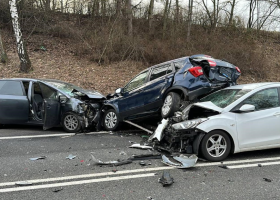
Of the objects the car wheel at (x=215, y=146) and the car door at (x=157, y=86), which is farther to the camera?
the car door at (x=157, y=86)

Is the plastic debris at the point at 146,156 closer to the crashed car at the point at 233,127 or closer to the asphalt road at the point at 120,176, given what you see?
the asphalt road at the point at 120,176

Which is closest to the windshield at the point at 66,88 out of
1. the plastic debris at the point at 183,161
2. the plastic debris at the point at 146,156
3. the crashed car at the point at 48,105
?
the crashed car at the point at 48,105

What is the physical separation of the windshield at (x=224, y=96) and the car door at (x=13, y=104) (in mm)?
5279

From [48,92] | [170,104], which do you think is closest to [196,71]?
[170,104]

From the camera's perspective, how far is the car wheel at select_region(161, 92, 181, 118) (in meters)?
5.84

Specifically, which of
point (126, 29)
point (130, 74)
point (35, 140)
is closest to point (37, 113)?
point (35, 140)

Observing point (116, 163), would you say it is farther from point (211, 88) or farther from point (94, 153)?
point (211, 88)

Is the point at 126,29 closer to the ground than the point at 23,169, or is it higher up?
higher up

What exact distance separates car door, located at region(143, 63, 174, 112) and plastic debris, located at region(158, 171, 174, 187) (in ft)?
8.44

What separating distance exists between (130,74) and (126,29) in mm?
4591

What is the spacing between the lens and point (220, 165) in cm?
452

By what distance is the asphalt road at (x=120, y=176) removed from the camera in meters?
3.49

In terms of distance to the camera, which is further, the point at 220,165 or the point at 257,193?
the point at 220,165

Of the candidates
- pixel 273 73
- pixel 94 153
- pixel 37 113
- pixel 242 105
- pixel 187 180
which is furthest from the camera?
pixel 273 73
